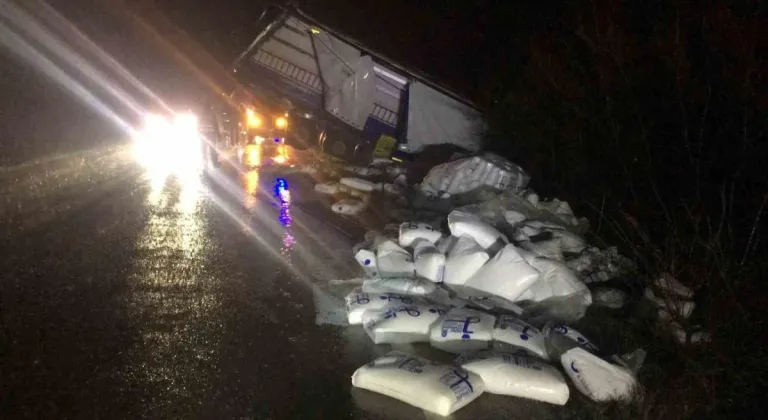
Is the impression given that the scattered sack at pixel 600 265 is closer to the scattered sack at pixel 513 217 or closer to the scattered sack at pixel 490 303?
the scattered sack at pixel 513 217

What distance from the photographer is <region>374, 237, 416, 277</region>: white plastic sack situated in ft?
18.2

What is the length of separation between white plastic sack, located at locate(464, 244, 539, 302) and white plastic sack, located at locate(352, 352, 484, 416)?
1.35 m

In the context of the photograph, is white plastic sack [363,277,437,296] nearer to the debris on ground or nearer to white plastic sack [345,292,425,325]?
the debris on ground

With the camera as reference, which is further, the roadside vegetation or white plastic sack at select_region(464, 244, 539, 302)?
white plastic sack at select_region(464, 244, 539, 302)

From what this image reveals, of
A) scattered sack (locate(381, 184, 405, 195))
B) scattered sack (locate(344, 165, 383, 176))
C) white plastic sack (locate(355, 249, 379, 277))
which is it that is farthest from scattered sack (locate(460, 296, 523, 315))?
scattered sack (locate(344, 165, 383, 176))

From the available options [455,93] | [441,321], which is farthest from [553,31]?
[441,321]

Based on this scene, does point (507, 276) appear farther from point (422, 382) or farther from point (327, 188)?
point (327, 188)

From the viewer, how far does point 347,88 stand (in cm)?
1201

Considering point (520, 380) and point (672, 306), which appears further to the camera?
point (672, 306)

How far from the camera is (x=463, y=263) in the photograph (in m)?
5.43

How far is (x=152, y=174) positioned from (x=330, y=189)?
282 centimetres

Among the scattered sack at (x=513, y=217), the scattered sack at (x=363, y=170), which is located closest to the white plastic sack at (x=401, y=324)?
the scattered sack at (x=513, y=217)

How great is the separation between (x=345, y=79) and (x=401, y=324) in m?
8.24

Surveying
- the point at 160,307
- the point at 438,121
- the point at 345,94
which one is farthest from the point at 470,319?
the point at 345,94
